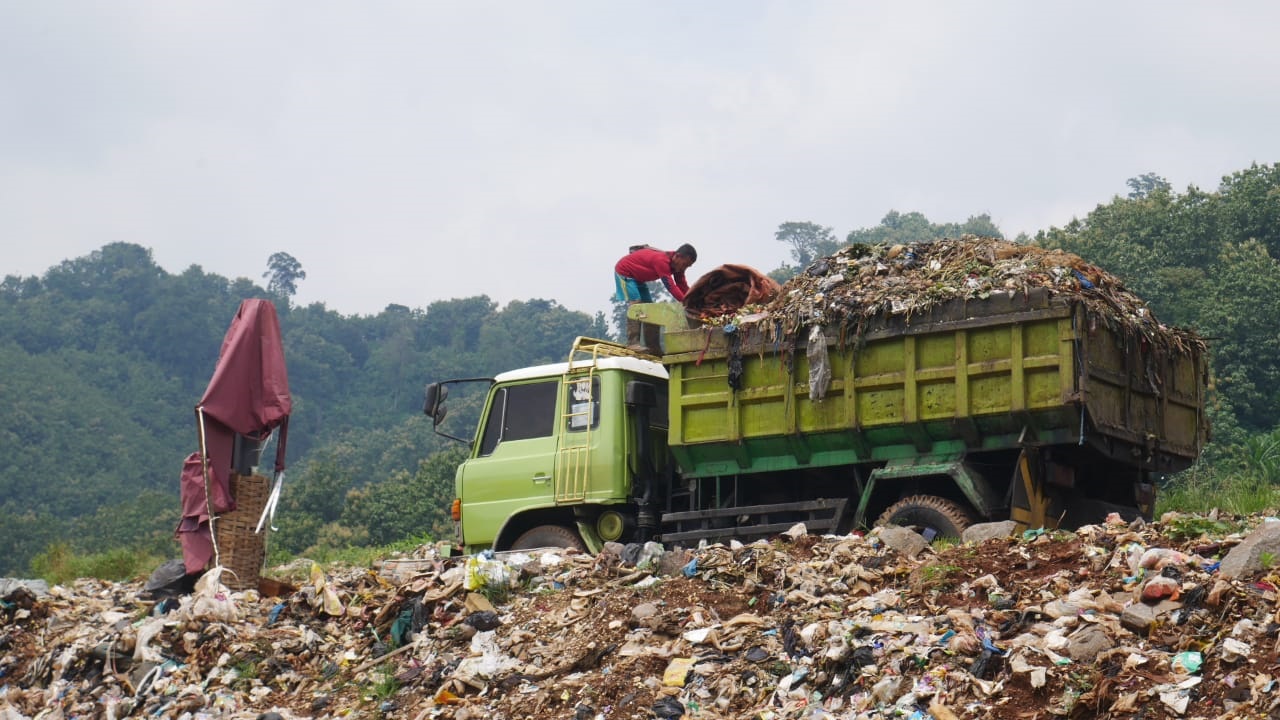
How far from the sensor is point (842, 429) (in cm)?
1059

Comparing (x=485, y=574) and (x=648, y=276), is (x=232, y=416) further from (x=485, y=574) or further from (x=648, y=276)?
(x=648, y=276)

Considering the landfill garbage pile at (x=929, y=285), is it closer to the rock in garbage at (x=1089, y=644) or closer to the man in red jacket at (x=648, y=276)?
the man in red jacket at (x=648, y=276)

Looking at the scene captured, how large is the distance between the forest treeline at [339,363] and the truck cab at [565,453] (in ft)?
34.9

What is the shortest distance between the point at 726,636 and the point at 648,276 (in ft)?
16.7

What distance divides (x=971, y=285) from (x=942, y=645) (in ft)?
11.8

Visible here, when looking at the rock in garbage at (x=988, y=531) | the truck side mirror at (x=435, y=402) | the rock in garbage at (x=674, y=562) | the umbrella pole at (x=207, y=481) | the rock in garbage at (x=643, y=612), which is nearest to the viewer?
the rock in garbage at (x=643, y=612)

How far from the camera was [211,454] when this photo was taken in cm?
1176

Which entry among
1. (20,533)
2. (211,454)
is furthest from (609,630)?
(20,533)

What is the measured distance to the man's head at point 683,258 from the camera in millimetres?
12711

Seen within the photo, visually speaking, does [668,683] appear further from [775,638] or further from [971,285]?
[971,285]

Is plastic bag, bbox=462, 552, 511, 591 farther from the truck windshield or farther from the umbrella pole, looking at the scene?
the umbrella pole

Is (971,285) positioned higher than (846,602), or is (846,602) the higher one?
(971,285)

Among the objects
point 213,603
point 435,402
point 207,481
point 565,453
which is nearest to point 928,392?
point 565,453

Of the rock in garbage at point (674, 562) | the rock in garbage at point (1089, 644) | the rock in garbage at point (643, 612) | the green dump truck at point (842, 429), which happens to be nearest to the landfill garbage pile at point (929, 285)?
the green dump truck at point (842, 429)
